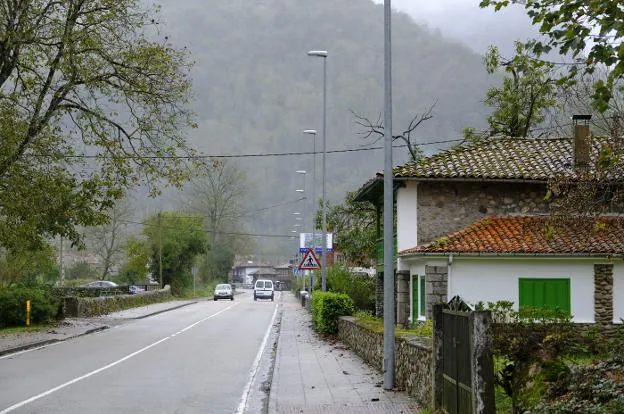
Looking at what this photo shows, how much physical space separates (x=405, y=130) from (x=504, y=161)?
12.8 meters

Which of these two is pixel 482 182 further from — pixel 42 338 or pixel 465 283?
pixel 42 338

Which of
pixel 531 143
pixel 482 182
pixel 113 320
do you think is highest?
pixel 531 143

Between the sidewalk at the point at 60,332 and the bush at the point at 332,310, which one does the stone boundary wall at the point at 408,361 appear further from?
the sidewalk at the point at 60,332

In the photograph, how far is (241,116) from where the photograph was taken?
438ft

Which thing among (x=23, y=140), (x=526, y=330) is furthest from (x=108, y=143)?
(x=526, y=330)

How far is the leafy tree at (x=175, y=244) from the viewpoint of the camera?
260 ft

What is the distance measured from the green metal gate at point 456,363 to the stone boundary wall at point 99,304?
30579mm

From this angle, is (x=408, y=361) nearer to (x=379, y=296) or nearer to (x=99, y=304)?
(x=379, y=296)

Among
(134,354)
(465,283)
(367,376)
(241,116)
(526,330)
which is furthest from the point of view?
(241,116)

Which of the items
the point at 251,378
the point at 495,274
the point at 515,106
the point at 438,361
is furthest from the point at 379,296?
the point at 438,361

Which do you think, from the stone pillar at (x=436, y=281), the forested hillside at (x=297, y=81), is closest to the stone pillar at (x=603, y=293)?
the stone pillar at (x=436, y=281)

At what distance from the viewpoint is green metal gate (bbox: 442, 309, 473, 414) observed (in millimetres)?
8656

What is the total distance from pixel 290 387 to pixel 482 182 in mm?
14103

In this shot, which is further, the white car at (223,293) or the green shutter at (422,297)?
the white car at (223,293)
